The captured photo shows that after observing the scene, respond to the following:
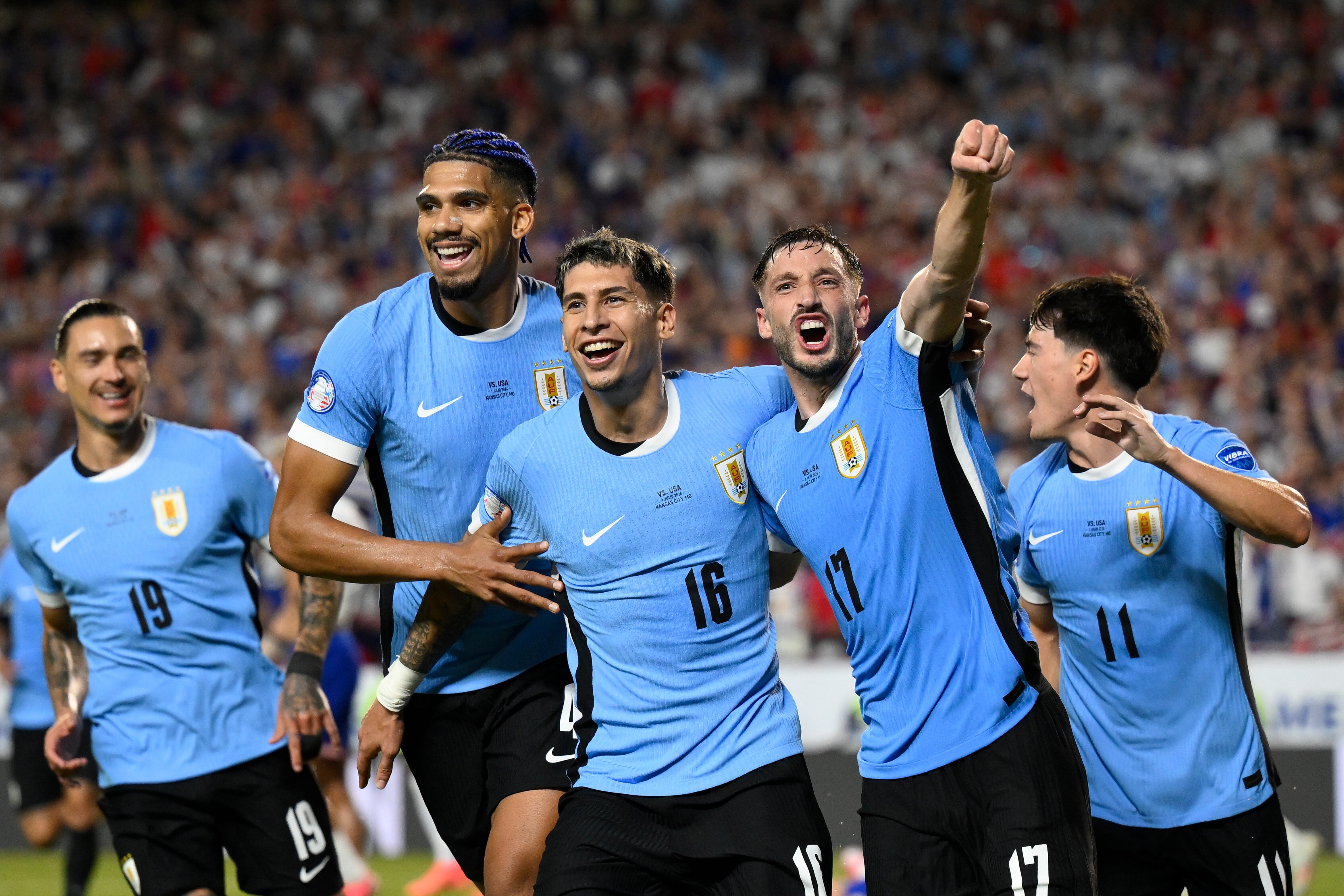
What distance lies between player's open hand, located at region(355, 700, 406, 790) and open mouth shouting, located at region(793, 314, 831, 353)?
1868mm

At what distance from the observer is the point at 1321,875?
28.6 feet

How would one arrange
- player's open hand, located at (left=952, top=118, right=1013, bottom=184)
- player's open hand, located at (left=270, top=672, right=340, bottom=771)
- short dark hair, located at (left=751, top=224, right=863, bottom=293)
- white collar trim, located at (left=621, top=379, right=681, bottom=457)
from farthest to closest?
player's open hand, located at (left=270, top=672, right=340, bottom=771), white collar trim, located at (left=621, top=379, right=681, bottom=457), short dark hair, located at (left=751, top=224, right=863, bottom=293), player's open hand, located at (left=952, top=118, right=1013, bottom=184)

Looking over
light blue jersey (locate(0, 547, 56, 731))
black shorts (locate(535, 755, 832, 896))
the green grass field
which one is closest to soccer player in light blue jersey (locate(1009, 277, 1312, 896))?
black shorts (locate(535, 755, 832, 896))

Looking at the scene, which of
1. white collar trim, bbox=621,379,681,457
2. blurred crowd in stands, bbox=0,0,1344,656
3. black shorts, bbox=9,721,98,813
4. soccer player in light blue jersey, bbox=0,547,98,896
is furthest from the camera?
blurred crowd in stands, bbox=0,0,1344,656

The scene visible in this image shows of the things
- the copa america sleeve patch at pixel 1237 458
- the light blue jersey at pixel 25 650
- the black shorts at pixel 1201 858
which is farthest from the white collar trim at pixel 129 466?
the copa america sleeve patch at pixel 1237 458

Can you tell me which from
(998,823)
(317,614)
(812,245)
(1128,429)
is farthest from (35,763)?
(1128,429)

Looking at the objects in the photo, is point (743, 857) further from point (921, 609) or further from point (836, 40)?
point (836, 40)

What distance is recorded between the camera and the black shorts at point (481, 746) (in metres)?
4.75

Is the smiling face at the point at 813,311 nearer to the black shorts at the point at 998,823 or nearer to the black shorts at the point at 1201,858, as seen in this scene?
the black shorts at the point at 998,823

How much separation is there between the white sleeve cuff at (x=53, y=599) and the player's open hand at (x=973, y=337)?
12.5ft

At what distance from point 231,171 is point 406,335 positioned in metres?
13.8

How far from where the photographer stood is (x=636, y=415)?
169 inches

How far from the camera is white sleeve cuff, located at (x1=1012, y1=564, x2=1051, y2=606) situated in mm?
4789

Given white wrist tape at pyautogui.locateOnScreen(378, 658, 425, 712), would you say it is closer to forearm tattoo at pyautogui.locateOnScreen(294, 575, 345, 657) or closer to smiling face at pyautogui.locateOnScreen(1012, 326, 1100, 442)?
forearm tattoo at pyautogui.locateOnScreen(294, 575, 345, 657)
